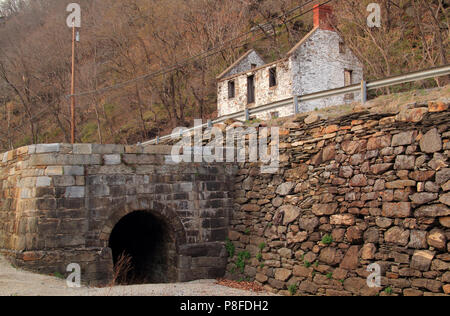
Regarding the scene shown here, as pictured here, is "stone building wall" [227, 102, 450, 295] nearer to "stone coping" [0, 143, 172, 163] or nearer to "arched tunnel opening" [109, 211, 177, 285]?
"arched tunnel opening" [109, 211, 177, 285]

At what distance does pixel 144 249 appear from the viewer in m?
13.2

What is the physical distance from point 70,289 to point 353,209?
19.2 feet

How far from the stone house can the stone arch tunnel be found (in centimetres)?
1081

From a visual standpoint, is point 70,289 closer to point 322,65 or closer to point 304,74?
point 304,74

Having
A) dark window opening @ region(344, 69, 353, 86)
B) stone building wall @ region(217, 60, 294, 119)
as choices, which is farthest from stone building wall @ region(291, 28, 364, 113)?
stone building wall @ region(217, 60, 294, 119)

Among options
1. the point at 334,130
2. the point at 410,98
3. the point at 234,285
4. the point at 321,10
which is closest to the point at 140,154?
the point at 234,285

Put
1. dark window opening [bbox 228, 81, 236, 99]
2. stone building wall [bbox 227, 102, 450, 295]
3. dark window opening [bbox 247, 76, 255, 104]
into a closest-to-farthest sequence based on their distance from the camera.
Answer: stone building wall [bbox 227, 102, 450, 295]
dark window opening [bbox 247, 76, 255, 104]
dark window opening [bbox 228, 81, 236, 99]

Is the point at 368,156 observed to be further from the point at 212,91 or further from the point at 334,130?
the point at 212,91

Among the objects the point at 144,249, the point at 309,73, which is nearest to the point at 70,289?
the point at 144,249

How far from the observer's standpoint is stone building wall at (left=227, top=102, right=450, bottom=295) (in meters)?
7.02

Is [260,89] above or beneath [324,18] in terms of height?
beneath

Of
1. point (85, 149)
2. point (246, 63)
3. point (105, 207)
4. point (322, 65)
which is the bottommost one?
point (105, 207)

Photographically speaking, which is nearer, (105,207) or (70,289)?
(70,289)

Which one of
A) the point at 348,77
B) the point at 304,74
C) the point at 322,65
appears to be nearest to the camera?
the point at 304,74
